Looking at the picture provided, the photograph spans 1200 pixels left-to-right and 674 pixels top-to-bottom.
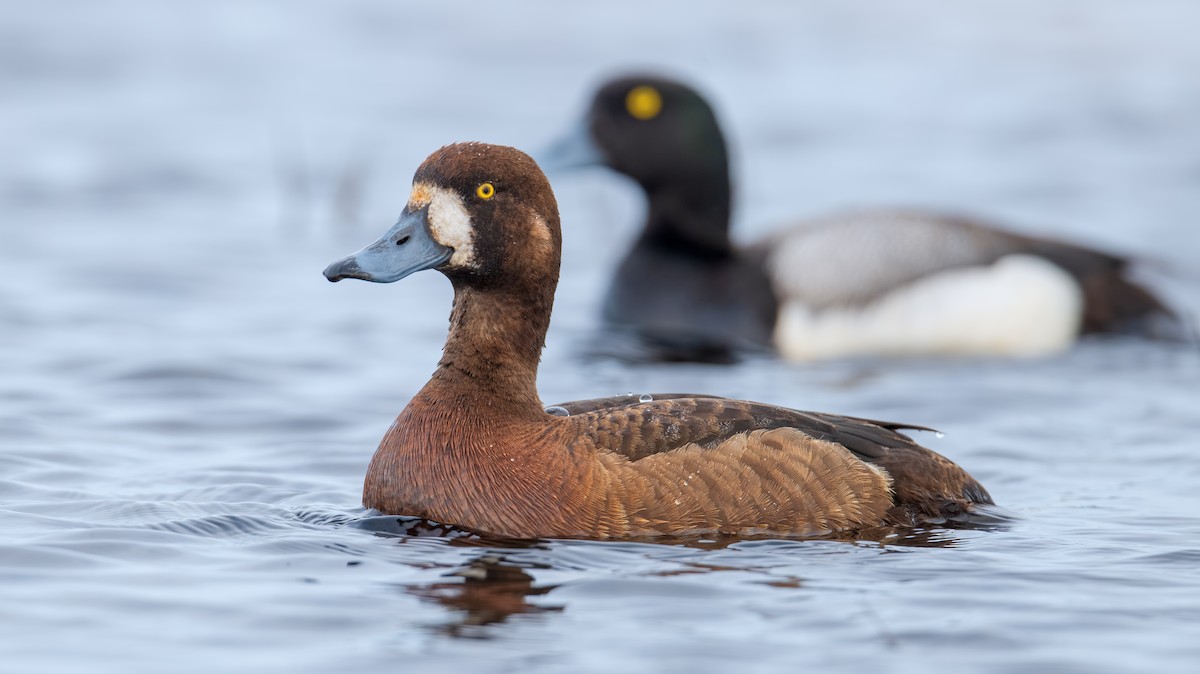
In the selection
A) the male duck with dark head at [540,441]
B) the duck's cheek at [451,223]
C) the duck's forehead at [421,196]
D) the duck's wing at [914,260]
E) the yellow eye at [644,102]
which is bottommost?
the male duck with dark head at [540,441]

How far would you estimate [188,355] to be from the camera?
10.8 metres

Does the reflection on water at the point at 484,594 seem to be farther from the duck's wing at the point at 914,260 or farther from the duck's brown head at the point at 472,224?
the duck's wing at the point at 914,260

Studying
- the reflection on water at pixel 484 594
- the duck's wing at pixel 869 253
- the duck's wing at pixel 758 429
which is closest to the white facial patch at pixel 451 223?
the duck's wing at pixel 758 429

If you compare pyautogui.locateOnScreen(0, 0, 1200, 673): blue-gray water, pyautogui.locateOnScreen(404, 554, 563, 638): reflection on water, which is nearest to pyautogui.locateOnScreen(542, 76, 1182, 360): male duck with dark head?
pyautogui.locateOnScreen(0, 0, 1200, 673): blue-gray water

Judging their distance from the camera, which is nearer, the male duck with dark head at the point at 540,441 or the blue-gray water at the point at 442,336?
the blue-gray water at the point at 442,336

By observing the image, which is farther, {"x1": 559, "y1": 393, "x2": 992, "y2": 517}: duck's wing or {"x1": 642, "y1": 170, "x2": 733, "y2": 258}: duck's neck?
{"x1": 642, "y1": 170, "x2": 733, "y2": 258}: duck's neck

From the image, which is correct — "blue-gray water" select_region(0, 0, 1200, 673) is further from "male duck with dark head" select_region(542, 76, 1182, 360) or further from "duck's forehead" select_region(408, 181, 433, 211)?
"duck's forehead" select_region(408, 181, 433, 211)

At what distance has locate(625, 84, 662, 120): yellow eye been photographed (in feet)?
42.4

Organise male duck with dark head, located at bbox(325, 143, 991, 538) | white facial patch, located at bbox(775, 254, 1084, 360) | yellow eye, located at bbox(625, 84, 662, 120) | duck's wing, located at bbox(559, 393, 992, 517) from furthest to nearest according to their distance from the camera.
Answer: yellow eye, located at bbox(625, 84, 662, 120), white facial patch, located at bbox(775, 254, 1084, 360), duck's wing, located at bbox(559, 393, 992, 517), male duck with dark head, located at bbox(325, 143, 991, 538)

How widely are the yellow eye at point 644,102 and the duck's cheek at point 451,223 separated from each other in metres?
6.09

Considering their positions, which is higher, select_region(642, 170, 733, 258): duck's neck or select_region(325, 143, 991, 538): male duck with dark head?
select_region(642, 170, 733, 258): duck's neck

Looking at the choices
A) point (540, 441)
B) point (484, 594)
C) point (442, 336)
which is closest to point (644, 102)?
point (442, 336)

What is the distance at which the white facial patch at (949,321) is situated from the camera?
473 inches

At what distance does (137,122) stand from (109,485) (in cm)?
1094
